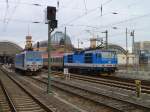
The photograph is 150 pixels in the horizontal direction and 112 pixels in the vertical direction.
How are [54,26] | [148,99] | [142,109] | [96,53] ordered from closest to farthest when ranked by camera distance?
1. [142,109]
2. [148,99]
3. [54,26]
4. [96,53]

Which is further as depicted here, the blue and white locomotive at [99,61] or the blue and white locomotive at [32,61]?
the blue and white locomotive at [32,61]

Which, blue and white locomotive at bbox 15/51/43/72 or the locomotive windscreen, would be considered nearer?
the locomotive windscreen

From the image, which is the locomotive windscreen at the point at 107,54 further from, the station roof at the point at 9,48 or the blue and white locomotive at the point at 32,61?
the station roof at the point at 9,48

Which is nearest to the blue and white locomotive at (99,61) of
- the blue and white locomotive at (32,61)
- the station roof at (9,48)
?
the blue and white locomotive at (32,61)

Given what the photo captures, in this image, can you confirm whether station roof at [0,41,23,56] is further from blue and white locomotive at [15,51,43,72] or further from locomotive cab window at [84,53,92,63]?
locomotive cab window at [84,53,92,63]

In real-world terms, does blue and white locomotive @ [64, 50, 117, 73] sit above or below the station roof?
below

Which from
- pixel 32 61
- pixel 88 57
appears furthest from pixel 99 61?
pixel 32 61

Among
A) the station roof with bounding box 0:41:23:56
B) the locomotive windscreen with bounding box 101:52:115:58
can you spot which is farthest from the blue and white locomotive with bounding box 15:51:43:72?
the station roof with bounding box 0:41:23:56

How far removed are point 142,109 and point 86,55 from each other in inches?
1142

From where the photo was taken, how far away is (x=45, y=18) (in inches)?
873

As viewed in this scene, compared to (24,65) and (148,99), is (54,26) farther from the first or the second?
(24,65)

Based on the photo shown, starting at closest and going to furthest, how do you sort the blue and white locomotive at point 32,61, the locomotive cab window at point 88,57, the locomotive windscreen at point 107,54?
1. the locomotive windscreen at point 107,54
2. the locomotive cab window at point 88,57
3. the blue and white locomotive at point 32,61

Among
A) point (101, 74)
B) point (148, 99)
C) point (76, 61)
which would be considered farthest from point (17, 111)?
point (76, 61)

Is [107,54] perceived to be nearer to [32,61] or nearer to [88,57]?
[88,57]
